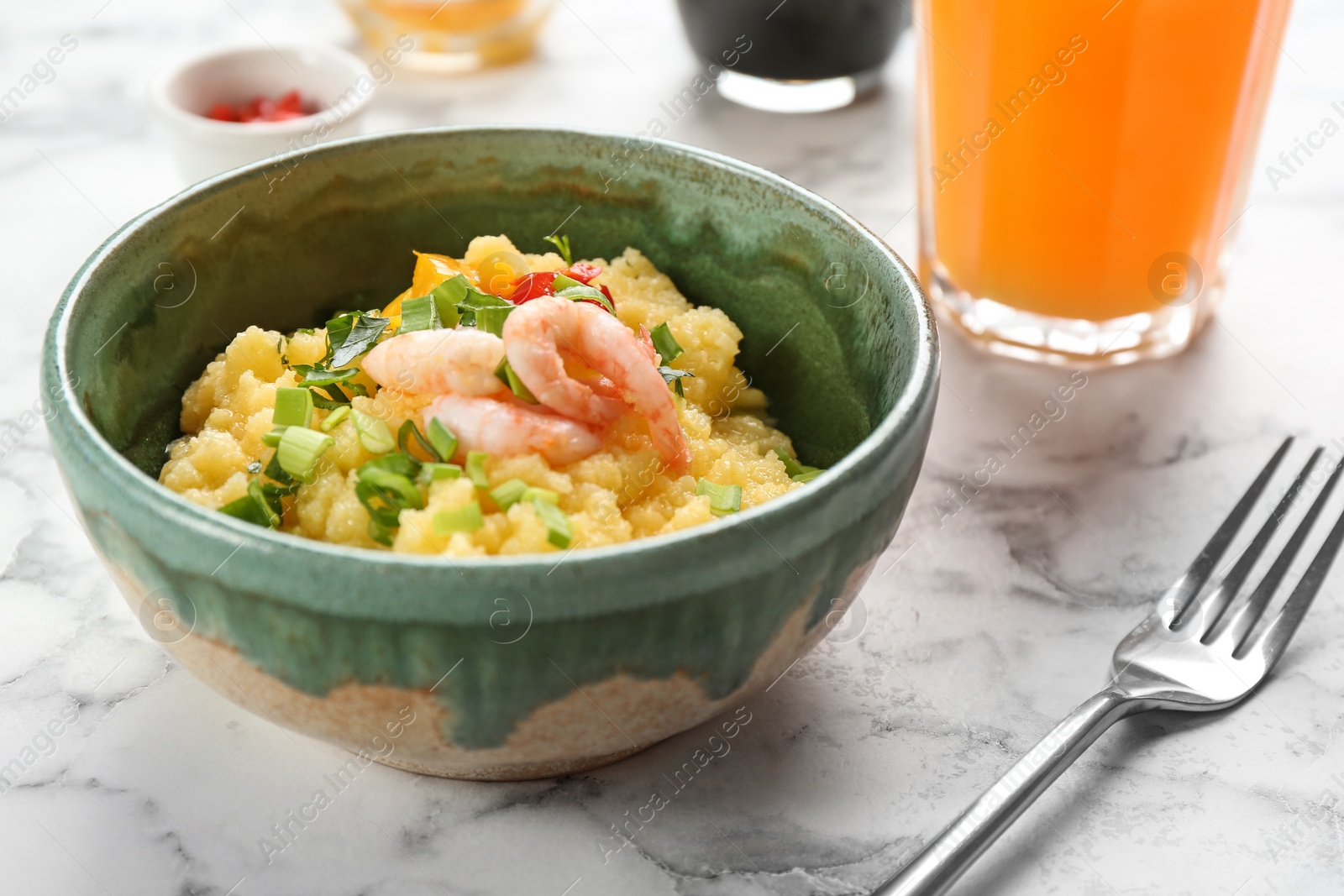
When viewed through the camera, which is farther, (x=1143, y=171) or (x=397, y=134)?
(x=1143, y=171)

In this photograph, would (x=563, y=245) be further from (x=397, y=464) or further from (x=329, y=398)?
(x=397, y=464)

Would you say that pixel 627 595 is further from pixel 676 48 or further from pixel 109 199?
pixel 676 48

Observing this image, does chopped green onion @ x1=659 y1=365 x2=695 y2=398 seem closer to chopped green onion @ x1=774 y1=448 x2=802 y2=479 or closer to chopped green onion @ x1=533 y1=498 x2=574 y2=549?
chopped green onion @ x1=774 y1=448 x2=802 y2=479

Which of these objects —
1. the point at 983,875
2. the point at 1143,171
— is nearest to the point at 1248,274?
the point at 1143,171

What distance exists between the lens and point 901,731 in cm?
161

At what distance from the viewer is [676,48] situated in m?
3.48

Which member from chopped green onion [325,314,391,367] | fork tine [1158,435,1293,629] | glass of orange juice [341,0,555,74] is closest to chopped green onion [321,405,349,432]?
chopped green onion [325,314,391,367]

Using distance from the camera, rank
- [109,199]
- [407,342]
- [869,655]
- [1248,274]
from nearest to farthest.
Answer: [407,342], [869,655], [1248,274], [109,199]

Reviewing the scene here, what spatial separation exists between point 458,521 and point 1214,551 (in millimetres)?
1105

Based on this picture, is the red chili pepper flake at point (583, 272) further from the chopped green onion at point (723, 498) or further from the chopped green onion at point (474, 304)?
the chopped green onion at point (723, 498)

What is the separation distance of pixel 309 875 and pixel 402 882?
99mm

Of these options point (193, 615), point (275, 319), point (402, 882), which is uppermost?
point (193, 615)

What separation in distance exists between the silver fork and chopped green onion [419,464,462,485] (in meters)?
0.64

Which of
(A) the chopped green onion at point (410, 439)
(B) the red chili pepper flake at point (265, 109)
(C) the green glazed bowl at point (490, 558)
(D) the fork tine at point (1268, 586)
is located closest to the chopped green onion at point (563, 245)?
(C) the green glazed bowl at point (490, 558)
